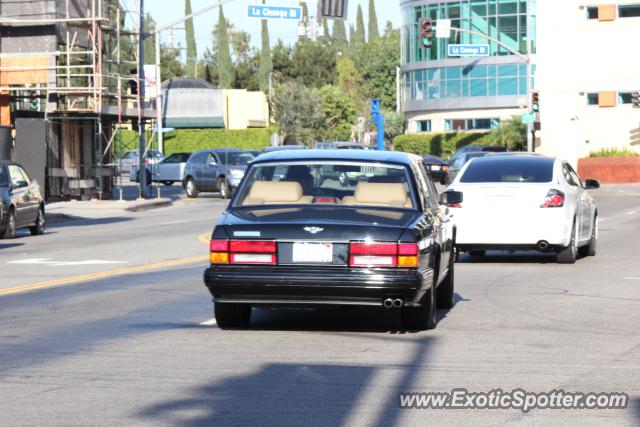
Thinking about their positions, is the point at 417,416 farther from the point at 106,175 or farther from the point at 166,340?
the point at 106,175

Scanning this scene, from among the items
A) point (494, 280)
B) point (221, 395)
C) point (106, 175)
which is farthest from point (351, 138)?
point (221, 395)

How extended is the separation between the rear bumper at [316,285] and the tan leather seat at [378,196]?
0.89 meters

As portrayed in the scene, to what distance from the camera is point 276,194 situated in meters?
11.7

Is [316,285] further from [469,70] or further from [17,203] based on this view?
[469,70]

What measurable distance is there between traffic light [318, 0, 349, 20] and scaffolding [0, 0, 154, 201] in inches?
294

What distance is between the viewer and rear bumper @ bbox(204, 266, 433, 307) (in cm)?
1080

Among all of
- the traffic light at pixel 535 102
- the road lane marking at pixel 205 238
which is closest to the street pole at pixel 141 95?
the road lane marking at pixel 205 238

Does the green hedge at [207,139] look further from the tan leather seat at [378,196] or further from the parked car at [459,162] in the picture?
the tan leather seat at [378,196]

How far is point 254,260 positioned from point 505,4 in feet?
300

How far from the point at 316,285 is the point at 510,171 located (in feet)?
30.7

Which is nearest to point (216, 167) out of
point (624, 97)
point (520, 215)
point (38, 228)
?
point (38, 228)

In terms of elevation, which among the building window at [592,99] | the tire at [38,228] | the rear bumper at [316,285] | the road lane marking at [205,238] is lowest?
the road lane marking at [205,238]

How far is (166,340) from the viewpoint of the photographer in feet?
36.3

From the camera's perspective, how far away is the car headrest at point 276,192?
11.7 meters
